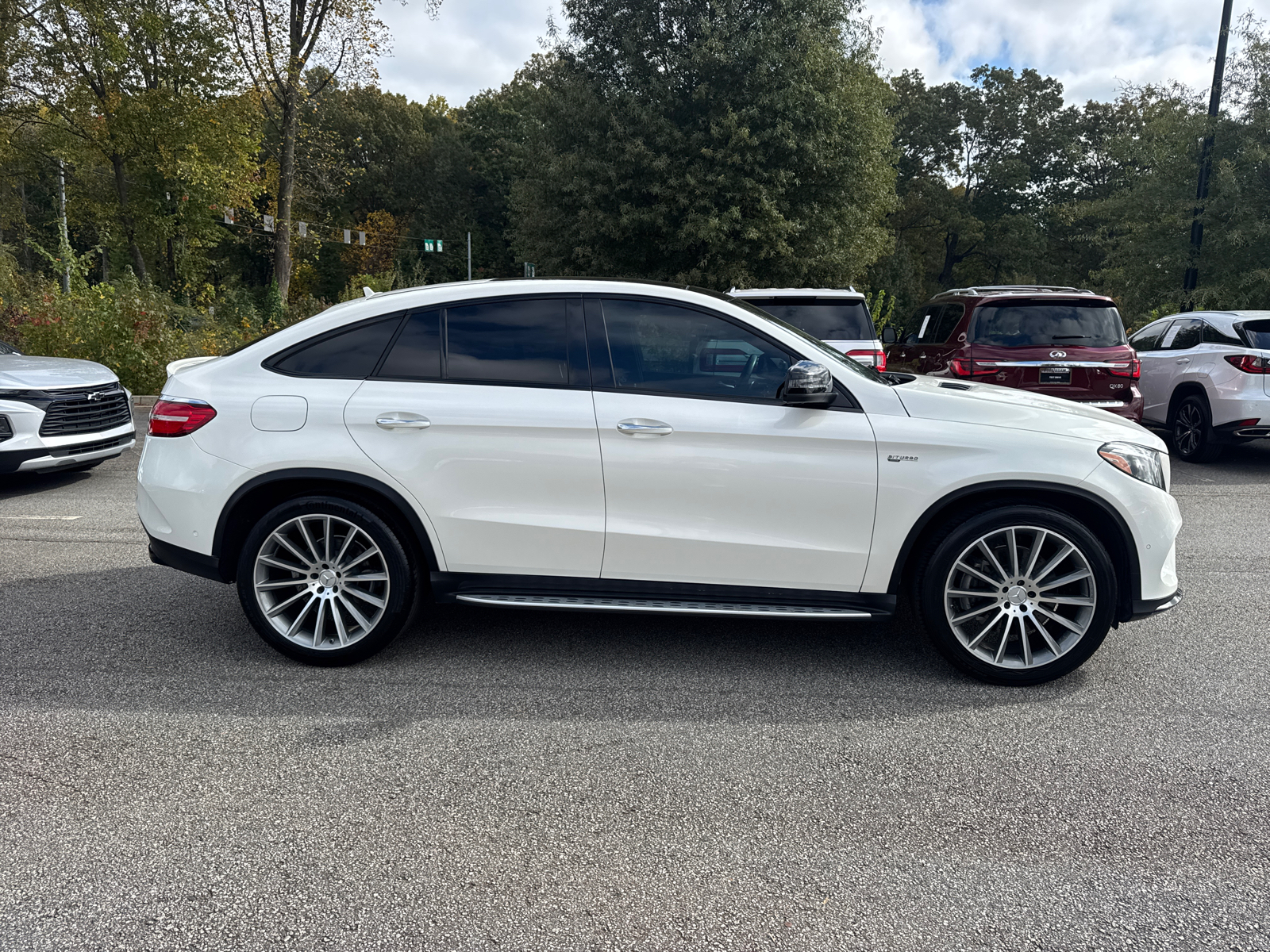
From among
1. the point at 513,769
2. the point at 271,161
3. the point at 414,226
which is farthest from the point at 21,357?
the point at 414,226

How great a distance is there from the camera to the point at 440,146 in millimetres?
65312

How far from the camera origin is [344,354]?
444 centimetres

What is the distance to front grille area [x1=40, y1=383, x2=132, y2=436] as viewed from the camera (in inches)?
328

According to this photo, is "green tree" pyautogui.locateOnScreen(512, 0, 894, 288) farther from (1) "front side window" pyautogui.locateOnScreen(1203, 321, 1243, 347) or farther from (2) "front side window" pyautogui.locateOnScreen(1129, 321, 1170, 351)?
(1) "front side window" pyautogui.locateOnScreen(1203, 321, 1243, 347)

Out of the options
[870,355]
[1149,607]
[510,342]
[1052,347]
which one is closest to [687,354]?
[510,342]

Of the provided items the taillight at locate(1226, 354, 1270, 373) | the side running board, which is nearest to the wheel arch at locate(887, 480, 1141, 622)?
the side running board

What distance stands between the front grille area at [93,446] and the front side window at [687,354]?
6.38 m

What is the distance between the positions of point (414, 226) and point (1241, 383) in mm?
63049

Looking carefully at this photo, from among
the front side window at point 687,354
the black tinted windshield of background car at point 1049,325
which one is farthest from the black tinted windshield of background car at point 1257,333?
the front side window at point 687,354

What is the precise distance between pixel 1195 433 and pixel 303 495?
1031 centimetres

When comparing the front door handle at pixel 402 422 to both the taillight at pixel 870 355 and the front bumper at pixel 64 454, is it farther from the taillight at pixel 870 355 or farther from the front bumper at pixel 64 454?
the taillight at pixel 870 355

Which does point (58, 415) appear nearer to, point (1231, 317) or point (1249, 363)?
point (1249, 363)

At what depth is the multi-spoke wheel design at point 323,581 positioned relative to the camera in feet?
14.3

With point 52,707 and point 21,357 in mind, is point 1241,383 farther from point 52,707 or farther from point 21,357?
point 21,357
